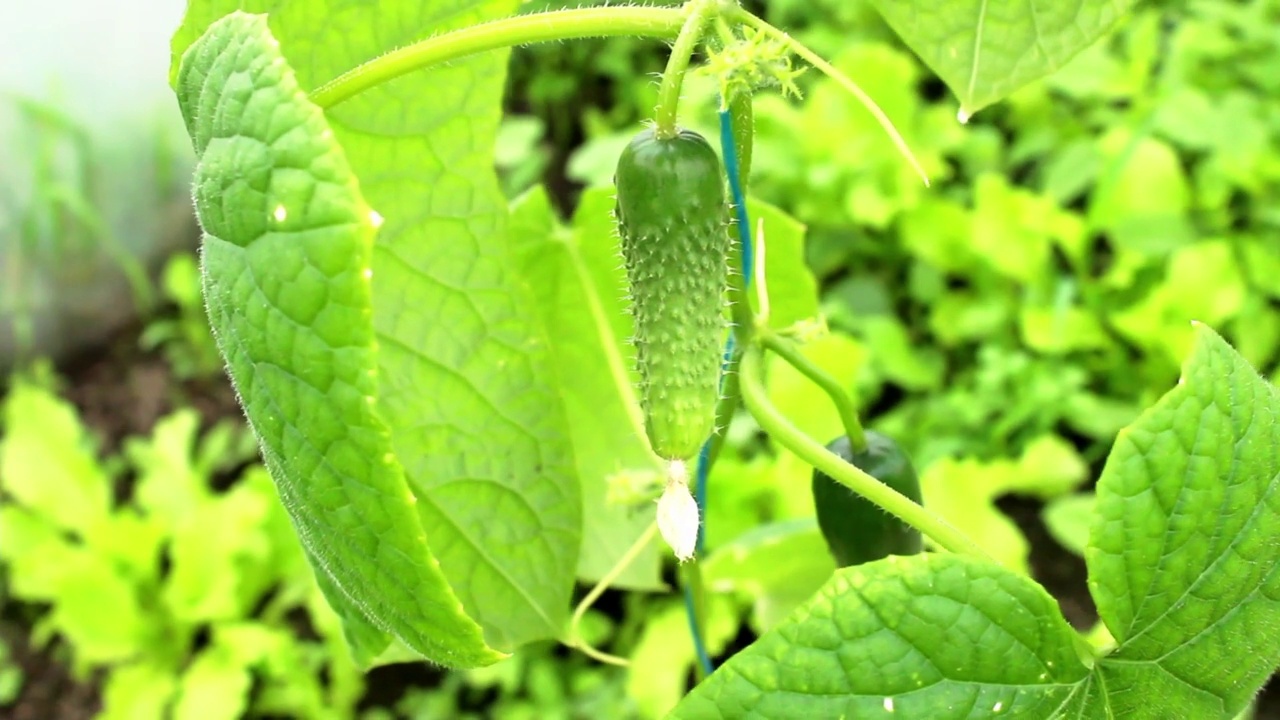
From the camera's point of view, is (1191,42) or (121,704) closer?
(121,704)

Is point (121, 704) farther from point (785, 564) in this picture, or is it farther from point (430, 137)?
point (430, 137)

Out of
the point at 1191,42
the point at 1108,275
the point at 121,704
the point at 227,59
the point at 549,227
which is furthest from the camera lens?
the point at 1191,42

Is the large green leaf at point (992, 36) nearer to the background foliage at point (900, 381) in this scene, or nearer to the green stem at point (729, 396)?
the green stem at point (729, 396)

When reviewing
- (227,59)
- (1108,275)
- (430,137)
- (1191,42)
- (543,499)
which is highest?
(227,59)

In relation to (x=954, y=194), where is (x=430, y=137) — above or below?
above

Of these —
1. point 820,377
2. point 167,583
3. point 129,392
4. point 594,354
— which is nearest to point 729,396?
point 820,377

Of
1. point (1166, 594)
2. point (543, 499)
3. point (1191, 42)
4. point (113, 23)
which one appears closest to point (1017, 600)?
point (1166, 594)
